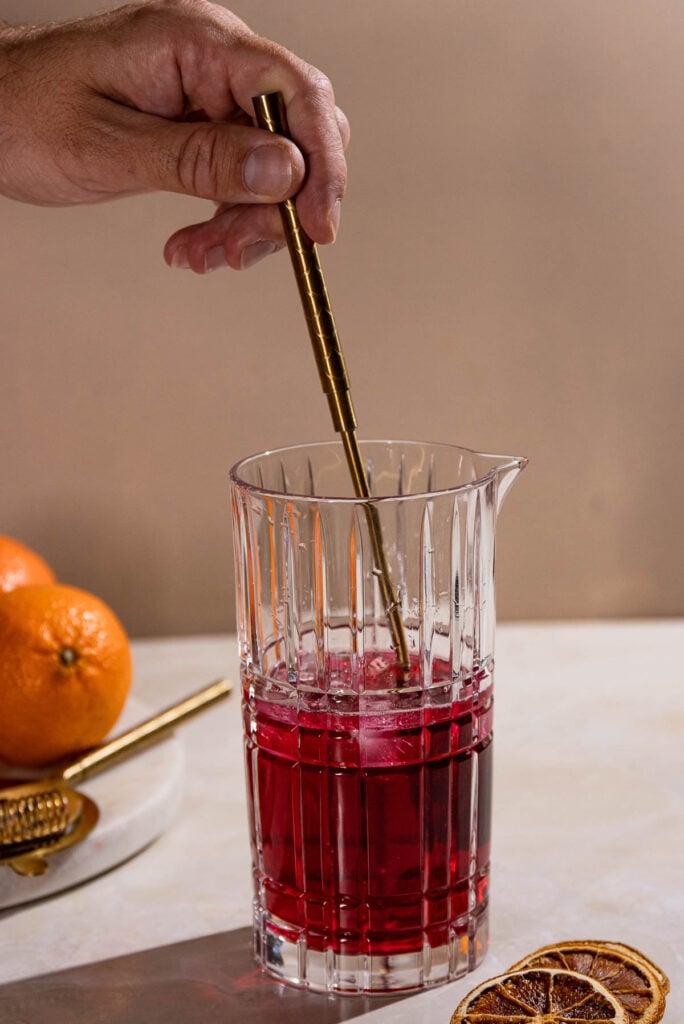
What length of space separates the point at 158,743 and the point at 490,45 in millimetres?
741

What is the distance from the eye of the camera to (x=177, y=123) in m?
0.72

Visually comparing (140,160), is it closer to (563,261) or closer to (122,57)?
(122,57)

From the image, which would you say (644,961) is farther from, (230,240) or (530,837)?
(230,240)

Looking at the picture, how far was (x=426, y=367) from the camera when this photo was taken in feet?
4.02

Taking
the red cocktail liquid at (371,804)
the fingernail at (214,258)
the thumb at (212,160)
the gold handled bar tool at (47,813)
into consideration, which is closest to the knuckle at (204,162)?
the thumb at (212,160)

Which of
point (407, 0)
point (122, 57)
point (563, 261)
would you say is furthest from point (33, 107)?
→ point (563, 261)

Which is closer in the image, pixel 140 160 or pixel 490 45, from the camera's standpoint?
pixel 140 160

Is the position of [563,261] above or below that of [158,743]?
above

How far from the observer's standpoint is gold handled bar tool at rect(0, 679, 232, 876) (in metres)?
0.71

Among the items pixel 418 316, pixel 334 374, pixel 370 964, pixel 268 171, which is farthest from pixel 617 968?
pixel 418 316

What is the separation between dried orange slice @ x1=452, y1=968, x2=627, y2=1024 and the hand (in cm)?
40

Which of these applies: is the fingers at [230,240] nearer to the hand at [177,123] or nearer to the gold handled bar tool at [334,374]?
the hand at [177,123]

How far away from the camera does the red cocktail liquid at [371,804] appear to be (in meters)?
0.59

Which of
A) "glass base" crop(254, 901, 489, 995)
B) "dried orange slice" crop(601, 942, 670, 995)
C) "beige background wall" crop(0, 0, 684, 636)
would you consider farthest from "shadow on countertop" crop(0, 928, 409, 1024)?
"beige background wall" crop(0, 0, 684, 636)
